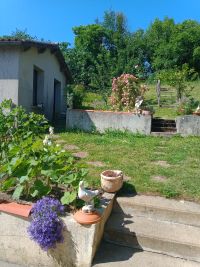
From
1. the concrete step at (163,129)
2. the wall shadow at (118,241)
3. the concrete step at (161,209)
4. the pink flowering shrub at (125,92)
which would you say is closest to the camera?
the wall shadow at (118,241)

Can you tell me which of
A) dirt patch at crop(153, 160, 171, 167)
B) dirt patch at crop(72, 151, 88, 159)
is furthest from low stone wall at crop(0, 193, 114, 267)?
dirt patch at crop(72, 151, 88, 159)

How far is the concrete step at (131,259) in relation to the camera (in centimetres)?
388

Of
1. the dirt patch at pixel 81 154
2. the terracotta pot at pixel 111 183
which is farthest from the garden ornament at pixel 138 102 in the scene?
the terracotta pot at pixel 111 183

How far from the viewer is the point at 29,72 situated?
11.4m

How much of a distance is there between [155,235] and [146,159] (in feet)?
9.83

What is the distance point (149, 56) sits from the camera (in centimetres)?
3575

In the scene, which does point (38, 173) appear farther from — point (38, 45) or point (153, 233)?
point (38, 45)

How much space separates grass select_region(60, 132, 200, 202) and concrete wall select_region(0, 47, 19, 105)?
2.25m

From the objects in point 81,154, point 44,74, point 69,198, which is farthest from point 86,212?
point 44,74

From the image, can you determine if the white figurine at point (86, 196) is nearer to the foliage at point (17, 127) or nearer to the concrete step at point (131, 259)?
the concrete step at point (131, 259)

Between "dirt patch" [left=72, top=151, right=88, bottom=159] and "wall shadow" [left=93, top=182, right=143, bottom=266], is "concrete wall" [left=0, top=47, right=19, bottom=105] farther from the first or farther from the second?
"wall shadow" [left=93, top=182, right=143, bottom=266]

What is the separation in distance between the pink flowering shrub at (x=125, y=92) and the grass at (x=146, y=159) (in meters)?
1.47

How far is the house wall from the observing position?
425 inches

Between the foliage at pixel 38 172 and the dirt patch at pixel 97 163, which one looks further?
the dirt patch at pixel 97 163
